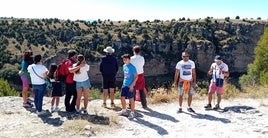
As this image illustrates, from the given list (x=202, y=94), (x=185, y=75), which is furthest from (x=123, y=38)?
(x=185, y=75)

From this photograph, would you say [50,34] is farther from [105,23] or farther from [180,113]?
[180,113]

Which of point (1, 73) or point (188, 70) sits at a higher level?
point (188, 70)

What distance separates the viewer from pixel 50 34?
77062 millimetres

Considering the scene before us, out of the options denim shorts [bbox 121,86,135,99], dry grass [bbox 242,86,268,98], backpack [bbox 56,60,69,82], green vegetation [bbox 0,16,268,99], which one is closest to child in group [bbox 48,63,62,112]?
backpack [bbox 56,60,69,82]

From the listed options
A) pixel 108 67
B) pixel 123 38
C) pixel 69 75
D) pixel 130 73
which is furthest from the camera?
pixel 123 38

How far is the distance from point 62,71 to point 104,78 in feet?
4.28

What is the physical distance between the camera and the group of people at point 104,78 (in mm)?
10102

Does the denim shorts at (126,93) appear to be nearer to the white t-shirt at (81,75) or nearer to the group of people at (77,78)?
the group of people at (77,78)

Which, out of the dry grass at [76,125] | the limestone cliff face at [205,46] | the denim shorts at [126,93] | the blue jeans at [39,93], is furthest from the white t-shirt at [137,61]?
the limestone cliff face at [205,46]

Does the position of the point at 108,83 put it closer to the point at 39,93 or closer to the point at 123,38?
the point at 39,93

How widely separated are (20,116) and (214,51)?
7653 cm

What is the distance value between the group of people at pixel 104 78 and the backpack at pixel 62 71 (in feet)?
0.15

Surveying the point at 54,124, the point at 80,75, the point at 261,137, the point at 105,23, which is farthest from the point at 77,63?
the point at 105,23

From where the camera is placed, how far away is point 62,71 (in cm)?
1052
